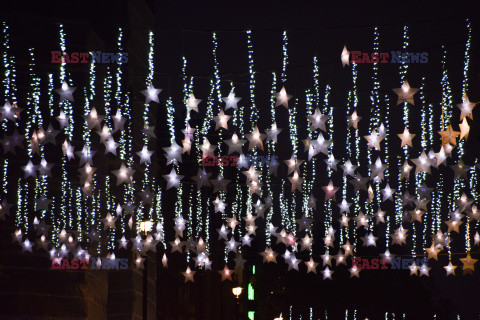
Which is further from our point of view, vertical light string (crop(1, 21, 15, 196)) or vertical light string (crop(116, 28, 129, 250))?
vertical light string (crop(116, 28, 129, 250))

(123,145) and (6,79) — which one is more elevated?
(6,79)

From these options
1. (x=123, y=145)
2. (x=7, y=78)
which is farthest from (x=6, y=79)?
(x=123, y=145)

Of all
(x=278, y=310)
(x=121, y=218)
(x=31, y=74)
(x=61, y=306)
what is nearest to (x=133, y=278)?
(x=121, y=218)

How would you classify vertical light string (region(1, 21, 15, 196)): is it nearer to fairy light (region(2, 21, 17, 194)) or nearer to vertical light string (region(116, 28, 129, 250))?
fairy light (region(2, 21, 17, 194))

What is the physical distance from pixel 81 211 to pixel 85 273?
2309 mm

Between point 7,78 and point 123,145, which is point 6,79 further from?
point 123,145

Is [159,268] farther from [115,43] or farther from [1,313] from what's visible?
[1,313]

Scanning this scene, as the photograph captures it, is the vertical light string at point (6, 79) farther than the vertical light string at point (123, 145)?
No

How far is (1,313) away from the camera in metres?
20.8

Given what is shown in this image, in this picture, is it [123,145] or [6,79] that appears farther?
[123,145]

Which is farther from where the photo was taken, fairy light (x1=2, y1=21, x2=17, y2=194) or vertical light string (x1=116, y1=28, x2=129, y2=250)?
vertical light string (x1=116, y1=28, x2=129, y2=250)

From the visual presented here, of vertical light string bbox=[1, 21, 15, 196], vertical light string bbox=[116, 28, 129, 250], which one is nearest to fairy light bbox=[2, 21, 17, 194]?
vertical light string bbox=[1, 21, 15, 196]

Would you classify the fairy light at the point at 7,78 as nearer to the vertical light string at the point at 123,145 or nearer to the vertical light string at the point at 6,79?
the vertical light string at the point at 6,79

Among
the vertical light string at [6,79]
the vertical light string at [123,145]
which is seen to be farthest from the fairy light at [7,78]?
the vertical light string at [123,145]
